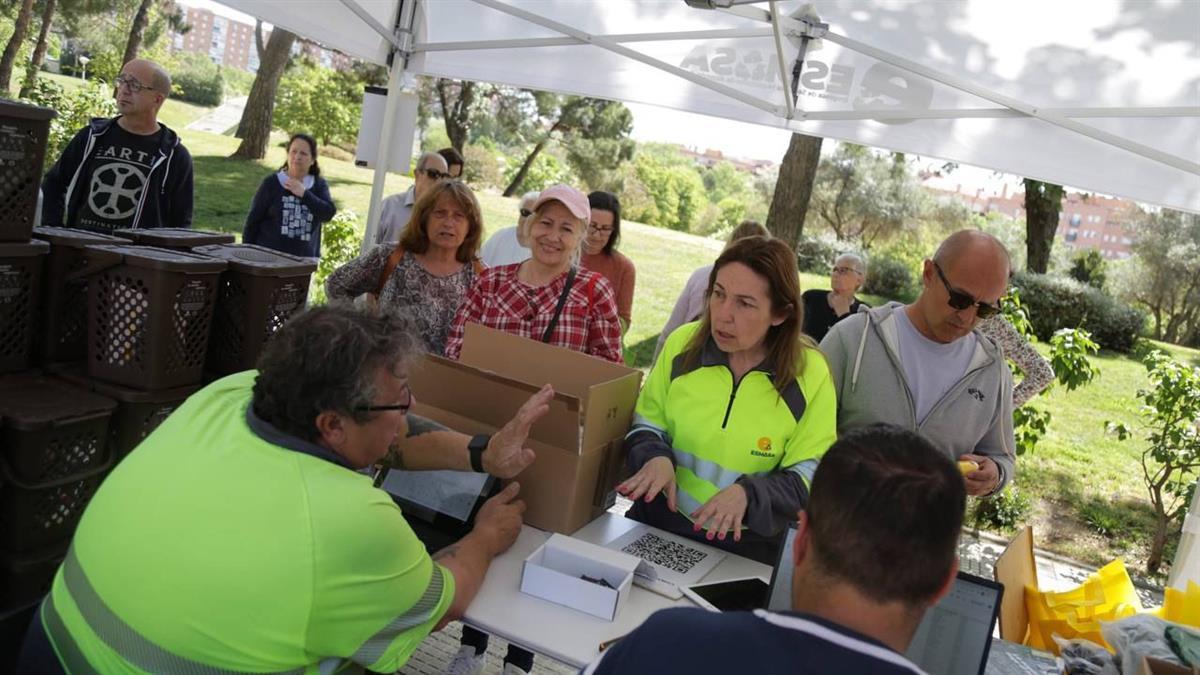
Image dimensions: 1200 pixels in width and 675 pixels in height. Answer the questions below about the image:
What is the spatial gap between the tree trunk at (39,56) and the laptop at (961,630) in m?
13.0

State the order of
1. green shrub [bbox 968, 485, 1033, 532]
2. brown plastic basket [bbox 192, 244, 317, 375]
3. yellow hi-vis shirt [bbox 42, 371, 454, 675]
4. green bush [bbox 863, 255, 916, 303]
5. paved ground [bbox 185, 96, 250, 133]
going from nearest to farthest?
yellow hi-vis shirt [bbox 42, 371, 454, 675], brown plastic basket [bbox 192, 244, 317, 375], green shrub [bbox 968, 485, 1033, 532], green bush [bbox 863, 255, 916, 303], paved ground [bbox 185, 96, 250, 133]

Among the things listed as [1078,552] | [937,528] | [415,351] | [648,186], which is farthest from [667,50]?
[648,186]

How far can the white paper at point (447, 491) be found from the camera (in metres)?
2.26

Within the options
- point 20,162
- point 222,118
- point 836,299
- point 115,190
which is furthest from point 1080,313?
point 222,118

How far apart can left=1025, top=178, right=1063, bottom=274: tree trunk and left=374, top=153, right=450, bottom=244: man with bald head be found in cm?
934

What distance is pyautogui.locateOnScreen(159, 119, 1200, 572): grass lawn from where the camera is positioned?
7.10 meters

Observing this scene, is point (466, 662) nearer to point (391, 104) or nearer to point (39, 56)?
point (391, 104)

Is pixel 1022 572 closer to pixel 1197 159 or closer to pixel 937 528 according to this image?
pixel 937 528

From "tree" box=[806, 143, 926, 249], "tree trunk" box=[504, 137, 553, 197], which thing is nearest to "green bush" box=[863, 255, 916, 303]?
"tree" box=[806, 143, 926, 249]

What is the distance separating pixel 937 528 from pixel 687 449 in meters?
1.18

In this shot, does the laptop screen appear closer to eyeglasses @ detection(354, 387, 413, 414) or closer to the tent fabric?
eyeglasses @ detection(354, 387, 413, 414)

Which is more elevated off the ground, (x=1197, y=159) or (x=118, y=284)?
(x=1197, y=159)

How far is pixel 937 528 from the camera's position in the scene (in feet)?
4.00

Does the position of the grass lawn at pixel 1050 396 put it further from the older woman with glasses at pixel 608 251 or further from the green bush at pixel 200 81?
the green bush at pixel 200 81
